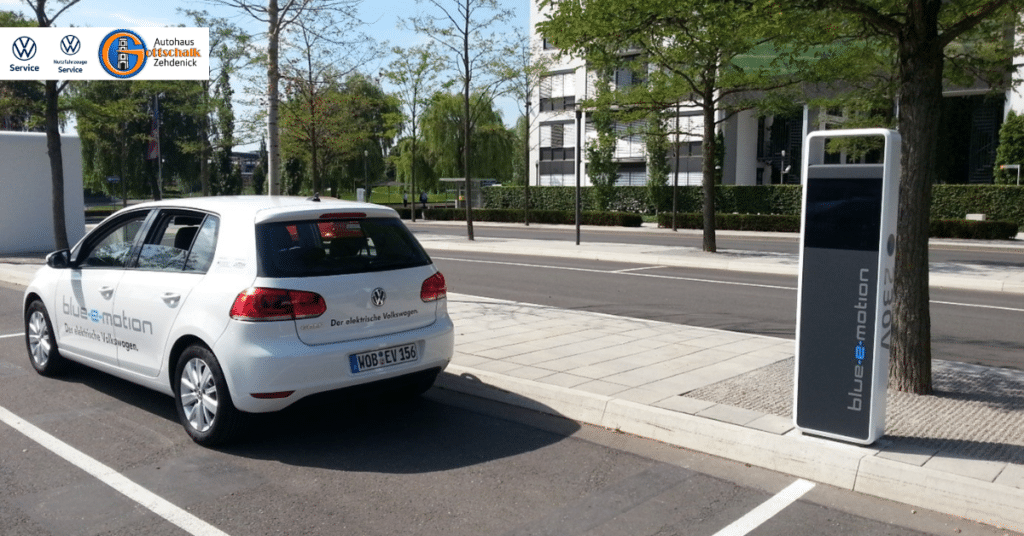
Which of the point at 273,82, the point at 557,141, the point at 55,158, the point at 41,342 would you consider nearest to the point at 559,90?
the point at 557,141

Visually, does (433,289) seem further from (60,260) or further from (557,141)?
(557,141)

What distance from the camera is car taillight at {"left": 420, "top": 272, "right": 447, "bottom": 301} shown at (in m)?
6.04

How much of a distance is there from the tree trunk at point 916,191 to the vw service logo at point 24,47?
17511 mm

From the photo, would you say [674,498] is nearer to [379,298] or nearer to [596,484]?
[596,484]

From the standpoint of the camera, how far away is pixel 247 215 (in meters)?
5.67

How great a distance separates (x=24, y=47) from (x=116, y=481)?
1623 cm

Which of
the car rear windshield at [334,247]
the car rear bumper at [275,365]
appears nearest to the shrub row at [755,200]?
the car rear windshield at [334,247]

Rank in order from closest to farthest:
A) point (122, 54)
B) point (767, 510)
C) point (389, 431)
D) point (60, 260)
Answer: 1. point (767, 510)
2. point (389, 431)
3. point (60, 260)
4. point (122, 54)

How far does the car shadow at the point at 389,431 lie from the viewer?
5.36 meters

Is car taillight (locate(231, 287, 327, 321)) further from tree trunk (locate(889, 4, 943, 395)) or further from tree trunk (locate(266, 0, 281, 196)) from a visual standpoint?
tree trunk (locate(266, 0, 281, 196))

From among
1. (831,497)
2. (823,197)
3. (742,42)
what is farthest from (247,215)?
(742,42)

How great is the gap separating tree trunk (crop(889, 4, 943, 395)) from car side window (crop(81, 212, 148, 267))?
586 centimetres

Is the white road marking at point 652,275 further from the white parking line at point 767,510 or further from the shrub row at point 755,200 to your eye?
the white parking line at point 767,510

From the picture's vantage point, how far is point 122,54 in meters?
18.2
